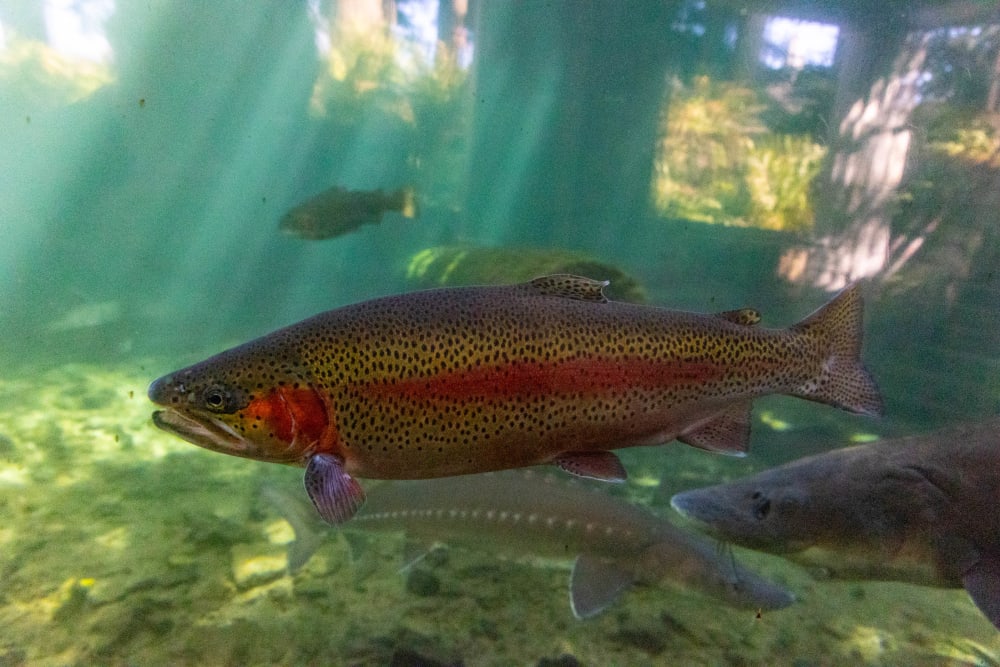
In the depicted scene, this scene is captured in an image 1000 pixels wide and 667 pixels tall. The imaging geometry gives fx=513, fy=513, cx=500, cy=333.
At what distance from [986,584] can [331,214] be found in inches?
357

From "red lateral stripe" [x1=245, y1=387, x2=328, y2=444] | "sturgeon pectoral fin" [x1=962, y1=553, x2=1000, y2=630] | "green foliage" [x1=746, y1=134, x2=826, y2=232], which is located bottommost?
"sturgeon pectoral fin" [x1=962, y1=553, x2=1000, y2=630]

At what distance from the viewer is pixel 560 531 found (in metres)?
3.87

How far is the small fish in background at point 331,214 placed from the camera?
8.92 m

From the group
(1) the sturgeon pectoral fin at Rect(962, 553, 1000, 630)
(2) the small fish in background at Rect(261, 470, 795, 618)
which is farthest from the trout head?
(1) the sturgeon pectoral fin at Rect(962, 553, 1000, 630)

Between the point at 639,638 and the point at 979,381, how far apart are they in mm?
8255

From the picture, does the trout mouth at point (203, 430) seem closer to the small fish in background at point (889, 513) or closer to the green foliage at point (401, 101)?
the small fish in background at point (889, 513)

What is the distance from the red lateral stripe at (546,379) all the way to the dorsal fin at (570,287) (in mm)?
350

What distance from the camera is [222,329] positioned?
18125 mm

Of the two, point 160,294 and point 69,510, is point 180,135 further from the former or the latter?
point 69,510

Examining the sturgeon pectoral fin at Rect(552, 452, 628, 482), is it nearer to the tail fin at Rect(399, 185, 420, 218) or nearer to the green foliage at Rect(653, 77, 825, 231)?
the tail fin at Rect(399, 185, 420, 218)

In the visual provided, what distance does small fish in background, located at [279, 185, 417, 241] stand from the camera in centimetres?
892

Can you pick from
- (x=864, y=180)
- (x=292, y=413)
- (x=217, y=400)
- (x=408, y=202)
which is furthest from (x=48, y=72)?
(x=864, y=180)

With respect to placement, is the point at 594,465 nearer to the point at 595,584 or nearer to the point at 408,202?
the point at 595,584

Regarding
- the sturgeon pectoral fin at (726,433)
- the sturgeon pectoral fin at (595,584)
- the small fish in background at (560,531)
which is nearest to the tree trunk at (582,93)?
the small fish in background at (560,531)
